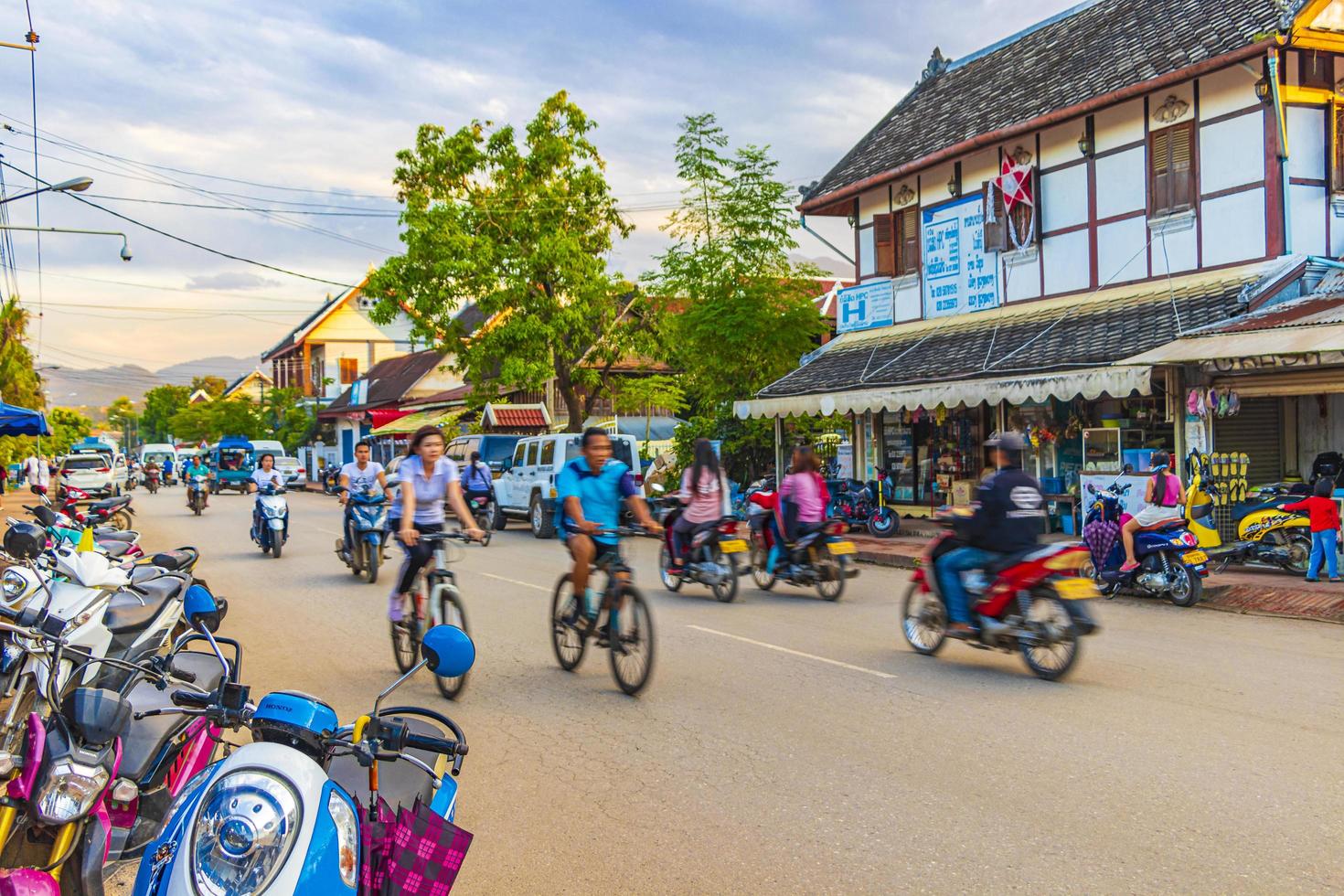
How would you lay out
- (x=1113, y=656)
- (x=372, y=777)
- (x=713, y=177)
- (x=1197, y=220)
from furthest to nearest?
(x=713, y=177) < (x=1197, y=220) < (x=1113, y=656) < (x=372, y=777)

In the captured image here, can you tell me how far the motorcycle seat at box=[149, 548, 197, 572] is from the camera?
264 inches

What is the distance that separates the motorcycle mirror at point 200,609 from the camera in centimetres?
527

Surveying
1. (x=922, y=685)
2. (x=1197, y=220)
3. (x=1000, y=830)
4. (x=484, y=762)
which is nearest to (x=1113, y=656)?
(x=922, y=685)

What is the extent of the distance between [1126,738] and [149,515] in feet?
95.1

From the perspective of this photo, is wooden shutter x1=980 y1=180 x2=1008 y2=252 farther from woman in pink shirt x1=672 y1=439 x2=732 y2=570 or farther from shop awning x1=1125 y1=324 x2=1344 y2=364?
A: woman in pink shirt x1=672 y1=439 x2=732 y2=570

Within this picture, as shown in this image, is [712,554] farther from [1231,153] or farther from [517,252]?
[517,252]

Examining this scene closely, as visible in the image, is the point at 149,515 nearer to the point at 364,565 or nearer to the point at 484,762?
the point at 364,565

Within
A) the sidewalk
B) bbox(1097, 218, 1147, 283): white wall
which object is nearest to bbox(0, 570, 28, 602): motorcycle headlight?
the sidewalk

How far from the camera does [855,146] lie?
82.6 feet

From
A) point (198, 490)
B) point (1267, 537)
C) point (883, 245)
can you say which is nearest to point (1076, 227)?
point (883, 245)

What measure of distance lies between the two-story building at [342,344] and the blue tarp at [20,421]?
144 ft

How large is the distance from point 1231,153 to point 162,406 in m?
113

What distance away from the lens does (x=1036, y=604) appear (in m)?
8.19

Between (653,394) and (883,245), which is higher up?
(883,245)
